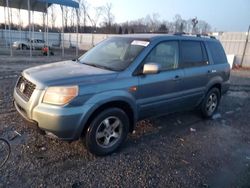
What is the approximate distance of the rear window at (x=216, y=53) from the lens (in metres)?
5.74

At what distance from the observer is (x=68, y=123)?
3.22 meters

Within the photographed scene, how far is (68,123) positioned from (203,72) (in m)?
3.39

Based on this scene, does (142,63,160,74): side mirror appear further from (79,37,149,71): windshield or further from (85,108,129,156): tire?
(85,108,129,156): tire

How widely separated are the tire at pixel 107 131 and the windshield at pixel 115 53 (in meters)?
0.77

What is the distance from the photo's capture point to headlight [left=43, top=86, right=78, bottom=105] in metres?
3.22

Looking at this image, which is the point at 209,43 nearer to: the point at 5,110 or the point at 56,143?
A: the point at 56,143

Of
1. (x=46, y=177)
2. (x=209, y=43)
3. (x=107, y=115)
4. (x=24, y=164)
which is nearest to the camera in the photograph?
(x=46, y=177)

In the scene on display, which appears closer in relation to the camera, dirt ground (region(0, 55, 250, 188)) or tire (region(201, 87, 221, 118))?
dirt ground (region(0, 55, 250, 188))

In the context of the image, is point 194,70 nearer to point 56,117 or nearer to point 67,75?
point 67,75

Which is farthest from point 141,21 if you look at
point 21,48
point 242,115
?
point 242,115

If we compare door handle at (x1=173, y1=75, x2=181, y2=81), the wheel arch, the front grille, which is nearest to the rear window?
door handle at (x1=173, y1=75, x2=181, y2=81)

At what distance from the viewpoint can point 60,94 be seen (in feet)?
10.6

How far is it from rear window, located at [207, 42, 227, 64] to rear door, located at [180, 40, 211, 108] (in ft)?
1.05

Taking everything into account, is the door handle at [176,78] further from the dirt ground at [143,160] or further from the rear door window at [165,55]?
the dirt ground at [143,160]
